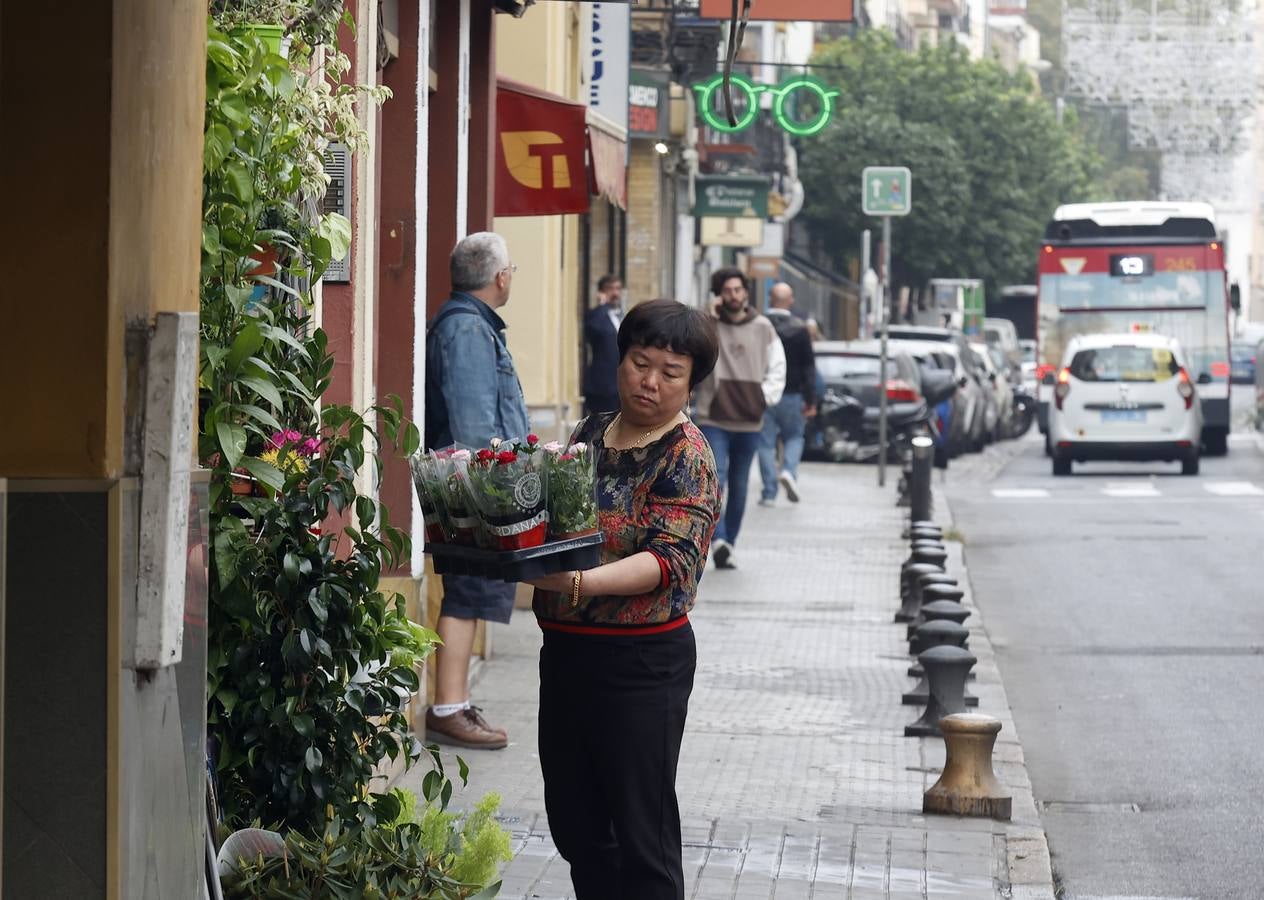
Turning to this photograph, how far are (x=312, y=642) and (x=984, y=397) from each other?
3082 centimetres

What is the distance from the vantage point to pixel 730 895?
6414 millimetres

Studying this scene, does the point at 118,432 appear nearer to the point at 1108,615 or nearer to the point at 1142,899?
the point at 1142,899

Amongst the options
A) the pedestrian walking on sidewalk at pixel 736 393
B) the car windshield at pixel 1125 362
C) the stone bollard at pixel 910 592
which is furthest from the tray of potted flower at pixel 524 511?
the car windshield at pixel 1125 362

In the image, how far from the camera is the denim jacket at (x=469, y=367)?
8.30 m

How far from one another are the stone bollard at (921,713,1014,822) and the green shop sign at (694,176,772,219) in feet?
78.2

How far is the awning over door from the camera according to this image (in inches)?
456

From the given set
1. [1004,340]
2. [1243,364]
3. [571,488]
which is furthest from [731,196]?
[1243,364]

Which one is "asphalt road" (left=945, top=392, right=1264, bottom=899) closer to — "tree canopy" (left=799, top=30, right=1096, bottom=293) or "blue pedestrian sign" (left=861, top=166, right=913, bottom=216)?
"blue pedestrian sign" (left=861, top=166, right=913, bottom=216)

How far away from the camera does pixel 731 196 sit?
103 ft

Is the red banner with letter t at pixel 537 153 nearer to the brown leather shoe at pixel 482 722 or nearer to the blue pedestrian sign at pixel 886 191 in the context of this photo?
the brown leather shoe at pixel 482 722

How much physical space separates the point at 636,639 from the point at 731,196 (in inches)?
1051

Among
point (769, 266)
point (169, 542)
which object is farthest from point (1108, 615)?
point (769, 266)

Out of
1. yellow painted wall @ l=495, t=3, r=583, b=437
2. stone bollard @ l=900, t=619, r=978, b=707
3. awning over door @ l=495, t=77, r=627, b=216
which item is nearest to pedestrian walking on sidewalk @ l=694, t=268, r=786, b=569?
yellow painted wall @ l=495, t=3, r=583, b=437

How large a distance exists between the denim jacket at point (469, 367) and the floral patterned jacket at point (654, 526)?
10.9 ft
